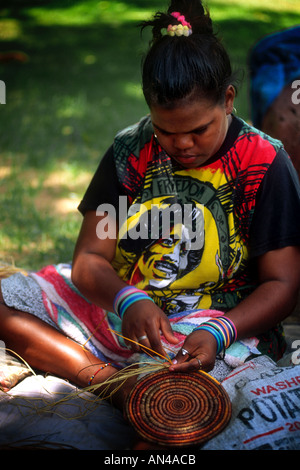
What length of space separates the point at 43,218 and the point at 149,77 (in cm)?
222

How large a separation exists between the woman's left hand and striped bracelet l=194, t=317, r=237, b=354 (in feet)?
0.07

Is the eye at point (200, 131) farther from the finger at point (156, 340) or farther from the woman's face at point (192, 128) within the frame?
the finger at point (156, 340)

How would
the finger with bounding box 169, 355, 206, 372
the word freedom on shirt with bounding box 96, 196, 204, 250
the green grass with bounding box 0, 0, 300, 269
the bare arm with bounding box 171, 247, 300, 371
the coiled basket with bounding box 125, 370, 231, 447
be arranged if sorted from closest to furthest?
1. the coiled basket with bounding box 125, 370, 231, 447
2. the finger with bounding box 169, 355, 206, 372
3. the bare arm with bounding box 171, 247, 300, 371
4. the word freedom on shirt with bounding box 96, 196, 204, 250
5. the green grass with bounding box 0, 0, 300, 269

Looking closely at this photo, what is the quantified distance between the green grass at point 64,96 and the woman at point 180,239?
30 cm

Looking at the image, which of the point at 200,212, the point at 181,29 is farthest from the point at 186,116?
the point at 200,212

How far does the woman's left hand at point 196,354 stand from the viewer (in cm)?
168

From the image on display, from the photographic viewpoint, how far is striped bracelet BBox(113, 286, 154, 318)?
6.12 feet

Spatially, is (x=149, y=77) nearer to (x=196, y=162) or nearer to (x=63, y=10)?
(x=196, y=162)

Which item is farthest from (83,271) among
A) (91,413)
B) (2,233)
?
(2,233)

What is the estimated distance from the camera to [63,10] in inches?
356

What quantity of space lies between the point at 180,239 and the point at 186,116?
1.58ft

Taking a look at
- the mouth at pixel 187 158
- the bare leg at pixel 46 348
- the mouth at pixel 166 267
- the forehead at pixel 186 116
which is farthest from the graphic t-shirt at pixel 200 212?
the bare leg at pixel 46 348

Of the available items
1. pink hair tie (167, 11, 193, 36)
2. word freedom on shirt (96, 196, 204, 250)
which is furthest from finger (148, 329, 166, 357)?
pink hair tie (167, 11, 193, 36)

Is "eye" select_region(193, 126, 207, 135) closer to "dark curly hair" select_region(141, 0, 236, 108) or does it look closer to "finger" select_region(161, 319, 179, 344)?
"dark curly hair" select_region(141, 0, 236, 108)
